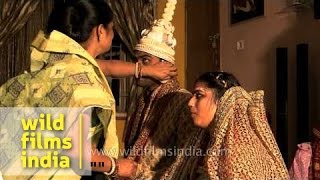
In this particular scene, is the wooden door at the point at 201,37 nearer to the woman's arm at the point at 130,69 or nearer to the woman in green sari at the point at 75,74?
the woman's arm at the point at 130,69

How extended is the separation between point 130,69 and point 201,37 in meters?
3.18

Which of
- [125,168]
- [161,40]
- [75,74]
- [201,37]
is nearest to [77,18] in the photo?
[75,74]

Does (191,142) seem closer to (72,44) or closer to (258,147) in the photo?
(258,147)

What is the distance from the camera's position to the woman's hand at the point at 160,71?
201cm

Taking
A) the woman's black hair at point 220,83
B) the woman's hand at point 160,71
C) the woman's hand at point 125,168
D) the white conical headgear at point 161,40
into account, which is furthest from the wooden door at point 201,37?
the woman's hand at point 125,168

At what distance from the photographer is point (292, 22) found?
3.73 m

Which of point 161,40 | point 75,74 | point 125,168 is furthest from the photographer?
point 161,40

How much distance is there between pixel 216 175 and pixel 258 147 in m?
0.18

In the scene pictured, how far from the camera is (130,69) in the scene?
1.93 m

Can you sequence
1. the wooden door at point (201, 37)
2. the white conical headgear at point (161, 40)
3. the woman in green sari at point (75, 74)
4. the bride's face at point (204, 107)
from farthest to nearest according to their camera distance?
the wooden door at point (201, 37) → the white conical headgear at point (161, 40) → the bride's face at point (204, 107) → the woman in green sari at point (75, 74)

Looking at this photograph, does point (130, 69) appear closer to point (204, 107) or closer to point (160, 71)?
point (160, 71)

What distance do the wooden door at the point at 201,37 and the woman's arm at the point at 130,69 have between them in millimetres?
2757

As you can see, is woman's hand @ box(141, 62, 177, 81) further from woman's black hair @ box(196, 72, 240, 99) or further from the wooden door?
the wooden door

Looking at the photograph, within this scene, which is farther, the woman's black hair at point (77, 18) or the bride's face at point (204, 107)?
the bride's face at point (204, 107)
